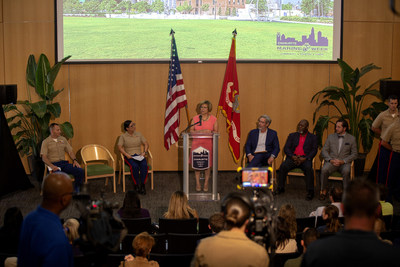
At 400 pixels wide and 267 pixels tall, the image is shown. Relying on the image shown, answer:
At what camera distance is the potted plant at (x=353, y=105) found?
9.34 meters

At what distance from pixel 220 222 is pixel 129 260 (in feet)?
3.39

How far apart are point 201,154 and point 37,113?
2831mm

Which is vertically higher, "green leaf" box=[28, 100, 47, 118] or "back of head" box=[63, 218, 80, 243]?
"green leaf" box=[28, 100, 47, 118]

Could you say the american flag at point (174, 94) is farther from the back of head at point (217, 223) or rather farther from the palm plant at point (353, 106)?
the back of head at point (217, 223)

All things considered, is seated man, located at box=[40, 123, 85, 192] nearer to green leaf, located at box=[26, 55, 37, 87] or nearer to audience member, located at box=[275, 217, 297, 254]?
green leaf, located at box=[26, 55, 37, 87]

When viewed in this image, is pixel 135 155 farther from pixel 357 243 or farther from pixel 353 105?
pixel 357 243

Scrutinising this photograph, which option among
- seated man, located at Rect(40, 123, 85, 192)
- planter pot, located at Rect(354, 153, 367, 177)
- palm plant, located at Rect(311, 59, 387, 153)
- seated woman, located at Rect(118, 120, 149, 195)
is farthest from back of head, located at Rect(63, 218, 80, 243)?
planter pot, located at Rect(354, 153, 367, 177)

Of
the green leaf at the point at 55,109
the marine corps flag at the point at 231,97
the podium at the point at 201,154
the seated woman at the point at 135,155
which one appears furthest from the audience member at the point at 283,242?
the green leaf at the point at 55,109

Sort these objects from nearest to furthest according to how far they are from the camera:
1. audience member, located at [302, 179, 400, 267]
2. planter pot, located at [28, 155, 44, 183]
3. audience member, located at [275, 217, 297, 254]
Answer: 1. audience member, located at [302, 179, 400, 267]
2. audience member, located at [275, 217, 297, 254]
3. planter pot, located at [28, 155, 44, 183]

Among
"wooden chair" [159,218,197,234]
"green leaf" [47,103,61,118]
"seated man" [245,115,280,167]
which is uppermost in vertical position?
"green leaf" [47,103,61,118]

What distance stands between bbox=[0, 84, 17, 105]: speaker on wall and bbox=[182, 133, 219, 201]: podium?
273 centimetres

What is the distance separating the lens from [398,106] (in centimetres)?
831

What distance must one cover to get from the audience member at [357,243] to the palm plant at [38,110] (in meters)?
7.23

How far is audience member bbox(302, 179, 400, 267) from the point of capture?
2.27 metres
